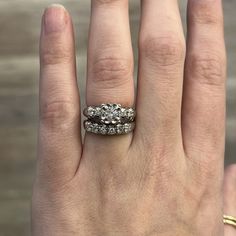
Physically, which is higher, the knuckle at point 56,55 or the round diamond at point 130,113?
the knuckle at point 56,55

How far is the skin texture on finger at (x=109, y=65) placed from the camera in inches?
30.0

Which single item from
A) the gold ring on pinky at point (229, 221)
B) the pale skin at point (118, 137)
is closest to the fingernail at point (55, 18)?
the pale skin at point (118, 137)

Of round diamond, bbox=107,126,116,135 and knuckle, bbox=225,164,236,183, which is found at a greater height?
round diamond, bbox=107,126,116,135

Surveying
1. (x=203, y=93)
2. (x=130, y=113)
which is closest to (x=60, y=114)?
(x=130, y=113)

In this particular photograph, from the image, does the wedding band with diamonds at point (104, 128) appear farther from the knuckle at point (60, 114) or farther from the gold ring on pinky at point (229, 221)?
the gold ring on pinky at point (229, 221)

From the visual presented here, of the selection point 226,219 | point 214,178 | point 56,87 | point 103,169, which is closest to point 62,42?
point 56,87

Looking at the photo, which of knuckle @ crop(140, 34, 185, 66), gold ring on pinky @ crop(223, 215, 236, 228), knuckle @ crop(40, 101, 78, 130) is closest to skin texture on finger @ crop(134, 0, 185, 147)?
knuckle @ crop(140, 34, 185, 66)

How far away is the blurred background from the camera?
1091 millimetres

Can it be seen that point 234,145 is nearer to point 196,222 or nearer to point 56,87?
point 196,222

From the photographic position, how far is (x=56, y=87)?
2.58ft

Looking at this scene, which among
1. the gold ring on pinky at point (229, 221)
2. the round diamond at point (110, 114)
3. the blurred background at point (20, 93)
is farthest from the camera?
the blurred background at point (20, 93)

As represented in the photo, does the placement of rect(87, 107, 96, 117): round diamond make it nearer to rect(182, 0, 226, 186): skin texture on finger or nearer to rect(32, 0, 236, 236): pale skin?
rect(32, 0, 236, 236): pale skin

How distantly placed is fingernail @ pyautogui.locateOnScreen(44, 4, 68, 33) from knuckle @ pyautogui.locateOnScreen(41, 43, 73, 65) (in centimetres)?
3

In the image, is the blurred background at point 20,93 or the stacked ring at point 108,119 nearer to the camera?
the stacked ring at point 108,119
